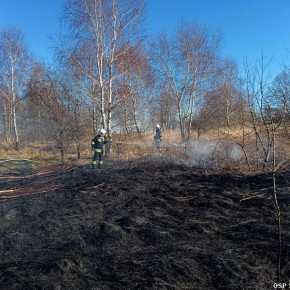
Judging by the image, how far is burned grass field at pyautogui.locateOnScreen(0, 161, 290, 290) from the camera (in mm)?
3564

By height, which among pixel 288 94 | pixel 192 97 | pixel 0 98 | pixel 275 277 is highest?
pixel 0 98

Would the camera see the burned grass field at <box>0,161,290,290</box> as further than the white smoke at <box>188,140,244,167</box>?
No

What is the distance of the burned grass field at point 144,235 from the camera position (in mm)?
3564

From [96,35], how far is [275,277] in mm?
14729

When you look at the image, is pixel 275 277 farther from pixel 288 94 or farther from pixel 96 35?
pixel 96 35

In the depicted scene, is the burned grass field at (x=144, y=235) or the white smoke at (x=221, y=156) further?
the white smoke at (x=221, y=156)

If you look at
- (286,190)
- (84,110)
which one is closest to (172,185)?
(286,190)

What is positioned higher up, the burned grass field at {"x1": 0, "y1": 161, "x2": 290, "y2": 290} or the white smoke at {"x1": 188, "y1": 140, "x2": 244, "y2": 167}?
the white smoke at {"x1": 188, "y1": 140, "x2": 244, "y2": 167}

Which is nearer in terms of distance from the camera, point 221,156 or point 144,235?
point 144,235

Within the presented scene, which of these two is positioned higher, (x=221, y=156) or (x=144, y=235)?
(x=221, y=156)

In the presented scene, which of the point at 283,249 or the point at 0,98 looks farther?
the point at 0,98

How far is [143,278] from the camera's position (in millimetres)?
3518

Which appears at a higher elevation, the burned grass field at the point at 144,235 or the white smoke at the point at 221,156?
the white smoke at the point at 221,156

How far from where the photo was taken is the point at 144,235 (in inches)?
198
